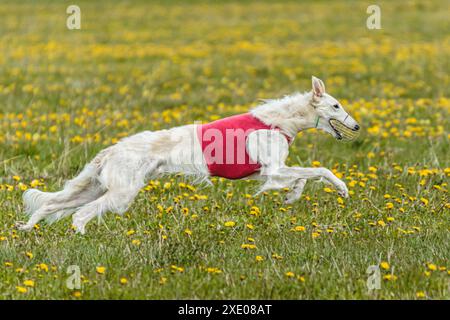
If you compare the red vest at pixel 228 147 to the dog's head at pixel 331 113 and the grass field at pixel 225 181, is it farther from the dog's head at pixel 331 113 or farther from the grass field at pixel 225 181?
the dog's head at pixel 331 113

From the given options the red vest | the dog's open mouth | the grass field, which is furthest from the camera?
the dog's open mouth

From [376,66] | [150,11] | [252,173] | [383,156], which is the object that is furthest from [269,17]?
[252,173]

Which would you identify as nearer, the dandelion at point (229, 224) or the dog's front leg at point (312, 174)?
the dandelion at point (229, 224)

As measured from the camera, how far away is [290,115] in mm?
6668

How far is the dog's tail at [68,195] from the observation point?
6.41 meters

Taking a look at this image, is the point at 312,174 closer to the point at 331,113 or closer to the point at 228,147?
the point at 331,113

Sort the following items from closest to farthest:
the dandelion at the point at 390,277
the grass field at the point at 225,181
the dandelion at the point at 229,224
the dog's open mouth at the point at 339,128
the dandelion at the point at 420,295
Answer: the dandelion at the point at 420,295
the dandelion at the point at 390,277
the grass field at the point at 225,181
the dandelion at the point at 229,224
the dog's open mouth at the point at 339,128

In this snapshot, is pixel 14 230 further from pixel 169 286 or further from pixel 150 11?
pixel 150 11

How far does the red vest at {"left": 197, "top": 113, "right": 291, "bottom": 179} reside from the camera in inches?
252

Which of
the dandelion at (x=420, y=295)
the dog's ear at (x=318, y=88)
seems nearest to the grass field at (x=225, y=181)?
the dandelion at (x=420, y=295)

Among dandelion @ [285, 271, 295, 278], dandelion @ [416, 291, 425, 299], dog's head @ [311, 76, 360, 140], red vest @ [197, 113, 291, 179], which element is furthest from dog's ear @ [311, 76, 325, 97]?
dandelion @ [416, 291, 425, 299]

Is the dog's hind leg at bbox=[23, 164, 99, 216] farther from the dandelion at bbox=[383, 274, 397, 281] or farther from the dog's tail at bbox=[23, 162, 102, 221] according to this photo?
the dandelion at bbox=[383, 274, 397, 281]

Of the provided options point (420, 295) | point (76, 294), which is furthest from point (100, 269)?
point (420, 295)

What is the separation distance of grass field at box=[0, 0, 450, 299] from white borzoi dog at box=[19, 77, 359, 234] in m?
0.23
